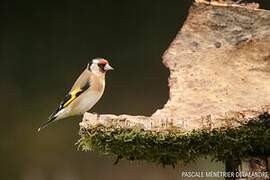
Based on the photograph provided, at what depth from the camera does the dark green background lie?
2730 millimetres

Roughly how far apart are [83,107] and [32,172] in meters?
0.71

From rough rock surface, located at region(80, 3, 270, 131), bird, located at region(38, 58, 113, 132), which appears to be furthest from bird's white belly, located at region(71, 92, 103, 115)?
rough rock surface, located at region(80, 3, 270, 131)

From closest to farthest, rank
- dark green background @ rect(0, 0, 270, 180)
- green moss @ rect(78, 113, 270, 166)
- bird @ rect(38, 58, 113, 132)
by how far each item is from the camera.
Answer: green moss @ rect(78, 113, 270, 166) < bird @ rect(38, 58, 113, 132) < dark green background @ rect(0, 0, 270, 180)

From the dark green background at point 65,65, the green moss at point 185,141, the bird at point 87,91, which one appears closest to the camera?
the green moss at point 185,141

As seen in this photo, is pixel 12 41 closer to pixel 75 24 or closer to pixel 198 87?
pixel 75 24

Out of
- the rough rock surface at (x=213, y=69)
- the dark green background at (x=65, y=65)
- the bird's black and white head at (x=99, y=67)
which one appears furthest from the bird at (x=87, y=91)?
the dark green background at (x=65, y=65)

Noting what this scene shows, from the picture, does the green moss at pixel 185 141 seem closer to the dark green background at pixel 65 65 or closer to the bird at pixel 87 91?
the bird at pixel 87 91

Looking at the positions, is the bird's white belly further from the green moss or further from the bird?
the green moss

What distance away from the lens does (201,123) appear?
5.19 ft

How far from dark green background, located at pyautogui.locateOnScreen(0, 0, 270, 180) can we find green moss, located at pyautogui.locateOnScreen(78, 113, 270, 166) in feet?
3.29

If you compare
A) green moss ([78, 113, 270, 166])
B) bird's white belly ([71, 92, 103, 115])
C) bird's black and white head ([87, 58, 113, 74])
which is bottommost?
green moss ([78, 113, 270, 166])

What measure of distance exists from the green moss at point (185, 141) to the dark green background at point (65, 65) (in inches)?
39.5

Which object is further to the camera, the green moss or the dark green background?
the dark green background

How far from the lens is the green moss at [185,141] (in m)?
1.59
